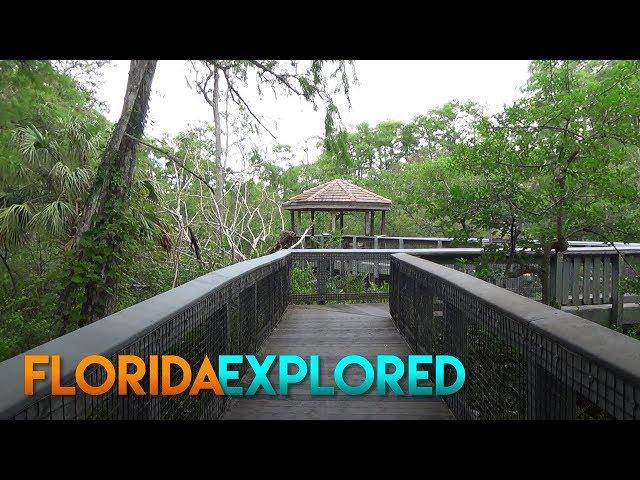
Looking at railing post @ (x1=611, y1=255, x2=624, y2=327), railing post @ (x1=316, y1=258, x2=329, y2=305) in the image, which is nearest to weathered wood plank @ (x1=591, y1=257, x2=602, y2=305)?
railing post @ (x1=611, y1=255, x2=624, y2=327)

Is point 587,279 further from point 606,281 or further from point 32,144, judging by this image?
point 32,144

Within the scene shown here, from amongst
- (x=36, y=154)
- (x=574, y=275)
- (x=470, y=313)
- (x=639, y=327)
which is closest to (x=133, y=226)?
(x=36, y=154)

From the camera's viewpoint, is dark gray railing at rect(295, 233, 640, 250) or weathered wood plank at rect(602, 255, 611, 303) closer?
weathered wood plank at rect(602, 255, 611, 303)

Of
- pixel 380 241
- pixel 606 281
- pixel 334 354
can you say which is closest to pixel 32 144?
pixel 334 354

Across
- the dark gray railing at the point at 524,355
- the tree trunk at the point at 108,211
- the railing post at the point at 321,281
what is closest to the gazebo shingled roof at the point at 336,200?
the railing post at the point at 321,281

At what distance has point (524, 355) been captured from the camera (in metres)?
2.21

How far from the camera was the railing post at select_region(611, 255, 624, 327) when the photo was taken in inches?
272

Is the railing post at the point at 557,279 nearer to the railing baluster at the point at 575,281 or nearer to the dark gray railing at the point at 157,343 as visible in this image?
the railing baluster at the point at 575,281

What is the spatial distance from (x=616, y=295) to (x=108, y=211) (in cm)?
697

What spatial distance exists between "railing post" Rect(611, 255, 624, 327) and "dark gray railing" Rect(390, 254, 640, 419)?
3933 millimetres

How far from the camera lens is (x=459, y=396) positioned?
3354 millimetres

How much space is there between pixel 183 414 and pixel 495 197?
4954 mm

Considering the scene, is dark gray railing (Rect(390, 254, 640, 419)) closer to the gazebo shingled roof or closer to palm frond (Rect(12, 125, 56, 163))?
palm frond (Rect(12, 125, 56, 163))
